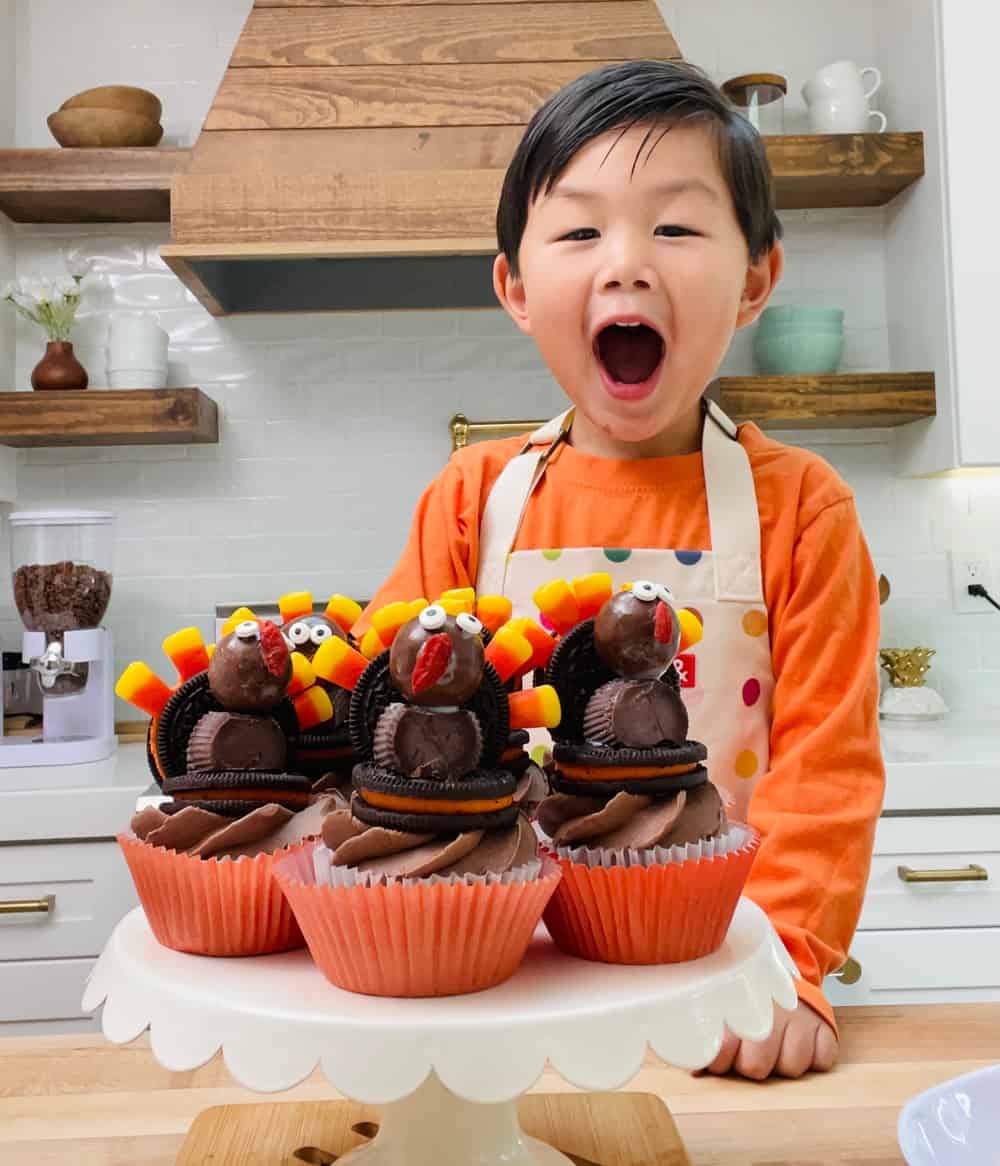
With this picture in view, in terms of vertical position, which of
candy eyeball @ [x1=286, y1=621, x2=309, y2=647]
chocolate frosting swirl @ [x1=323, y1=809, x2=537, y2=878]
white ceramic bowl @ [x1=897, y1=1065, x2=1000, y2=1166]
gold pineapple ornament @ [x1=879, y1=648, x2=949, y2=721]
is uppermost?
candy eyeball @ [x1=286, y1=621, x2=309, y2=647]

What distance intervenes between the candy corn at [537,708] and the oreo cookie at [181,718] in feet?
0.57

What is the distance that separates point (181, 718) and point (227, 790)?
0.16 feet

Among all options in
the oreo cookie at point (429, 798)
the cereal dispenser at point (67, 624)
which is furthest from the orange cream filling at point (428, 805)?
the cereal dispenser at point (67, 624)

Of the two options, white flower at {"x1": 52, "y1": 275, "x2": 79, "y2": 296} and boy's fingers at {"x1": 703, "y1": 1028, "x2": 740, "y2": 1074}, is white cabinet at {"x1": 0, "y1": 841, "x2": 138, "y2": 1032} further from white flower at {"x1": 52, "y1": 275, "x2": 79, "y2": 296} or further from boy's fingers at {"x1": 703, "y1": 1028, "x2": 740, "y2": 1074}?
boy's fingers at {"x1": 703, "y1": 1028, "x2": 740, "y2": 1074}

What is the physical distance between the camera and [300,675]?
0.67 meters

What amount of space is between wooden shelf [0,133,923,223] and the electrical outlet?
85 cm

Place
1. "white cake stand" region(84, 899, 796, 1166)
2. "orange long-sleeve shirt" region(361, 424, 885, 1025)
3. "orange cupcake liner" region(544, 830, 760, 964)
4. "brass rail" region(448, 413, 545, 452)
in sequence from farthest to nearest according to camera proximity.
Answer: "brass rail" region(448, 413, 545, 452), "orange long-sleeve shirt" region(361, 424, 885, 1025), "orange cupcake liner" region(544, 830, 760, 964), "white cake stand" region(84, 899, 796, 1166)

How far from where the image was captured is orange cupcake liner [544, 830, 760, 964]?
606mm

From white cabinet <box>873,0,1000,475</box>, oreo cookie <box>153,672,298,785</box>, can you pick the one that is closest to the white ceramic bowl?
oreo cookie <box>153,672,298,785</box>

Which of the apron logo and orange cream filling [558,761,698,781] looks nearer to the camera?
orange cream filling [558,761,698,781]

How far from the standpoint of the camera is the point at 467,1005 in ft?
1.82

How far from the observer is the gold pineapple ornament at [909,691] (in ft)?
8.15

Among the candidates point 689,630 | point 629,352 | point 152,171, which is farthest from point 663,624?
point 152,171

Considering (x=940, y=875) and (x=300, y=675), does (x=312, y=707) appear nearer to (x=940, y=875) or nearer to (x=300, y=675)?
(x=300, y=675)
